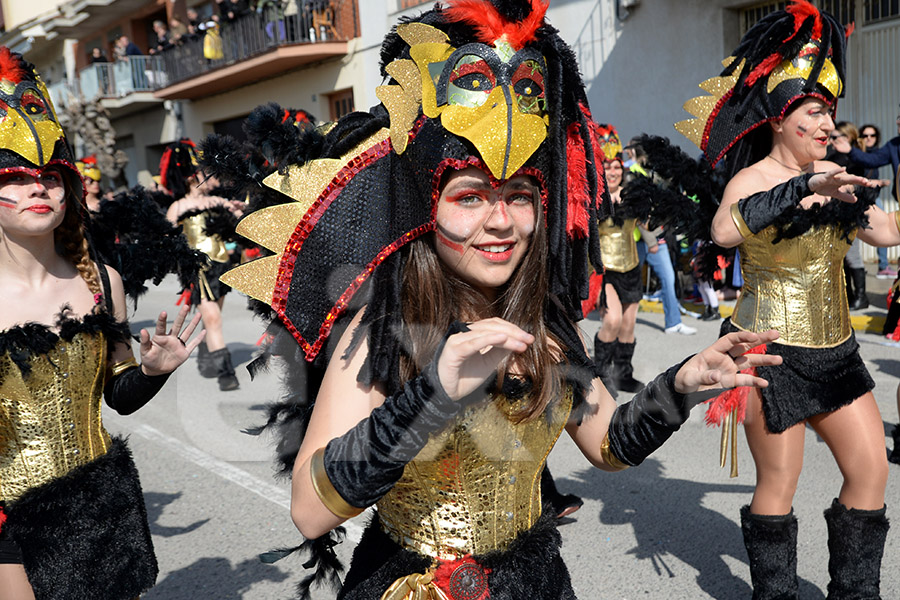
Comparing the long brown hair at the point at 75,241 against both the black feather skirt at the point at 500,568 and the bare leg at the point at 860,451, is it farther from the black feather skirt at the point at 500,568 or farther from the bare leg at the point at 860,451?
the bare leg at the point at 860,451

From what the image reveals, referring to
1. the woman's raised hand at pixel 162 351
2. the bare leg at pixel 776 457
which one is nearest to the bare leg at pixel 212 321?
the woman's raised hand at pixel 162 351

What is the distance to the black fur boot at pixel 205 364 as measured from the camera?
7706 millimetres

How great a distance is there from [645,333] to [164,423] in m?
5.13

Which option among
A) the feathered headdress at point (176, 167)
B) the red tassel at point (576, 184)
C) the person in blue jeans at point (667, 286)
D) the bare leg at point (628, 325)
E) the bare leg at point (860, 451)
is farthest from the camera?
the person in blue jeans at point (667, 286)

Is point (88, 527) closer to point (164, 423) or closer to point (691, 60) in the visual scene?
point (164, 423)

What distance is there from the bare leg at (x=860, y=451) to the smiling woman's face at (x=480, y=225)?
6.08ft

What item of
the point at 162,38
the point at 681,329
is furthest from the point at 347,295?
the point at 162,38

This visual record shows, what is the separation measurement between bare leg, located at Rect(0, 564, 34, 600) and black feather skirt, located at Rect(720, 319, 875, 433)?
247 cm

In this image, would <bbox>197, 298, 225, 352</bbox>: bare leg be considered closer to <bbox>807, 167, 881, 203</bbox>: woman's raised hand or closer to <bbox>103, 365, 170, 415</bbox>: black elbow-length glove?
<bbox>103, 365, 170, 415</bbox>: black elbow-length glove

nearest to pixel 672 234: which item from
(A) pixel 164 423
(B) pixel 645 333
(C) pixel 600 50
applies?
(A) pixel 164 423

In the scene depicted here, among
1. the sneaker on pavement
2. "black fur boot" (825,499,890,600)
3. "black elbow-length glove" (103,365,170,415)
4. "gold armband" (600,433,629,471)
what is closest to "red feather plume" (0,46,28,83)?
"black elbow-length glove" (103,365,170,415)

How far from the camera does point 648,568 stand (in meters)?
3.71

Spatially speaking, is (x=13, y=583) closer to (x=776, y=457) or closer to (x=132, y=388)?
(x=132, y=388)

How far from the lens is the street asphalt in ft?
11.8
